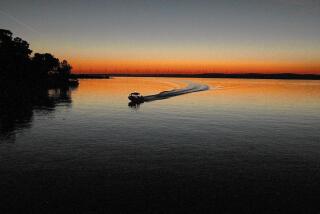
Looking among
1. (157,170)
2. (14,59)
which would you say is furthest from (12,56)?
(157,170)

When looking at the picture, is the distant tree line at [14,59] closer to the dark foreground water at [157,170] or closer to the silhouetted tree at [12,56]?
the silhouetted tree at [12,56]

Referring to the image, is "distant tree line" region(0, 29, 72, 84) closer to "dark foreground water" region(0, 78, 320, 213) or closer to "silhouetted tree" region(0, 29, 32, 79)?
"silhouetted tree" region(0, 29, 32, 79)

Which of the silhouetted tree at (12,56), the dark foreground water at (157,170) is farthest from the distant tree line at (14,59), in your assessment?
the dark foreground water at (157,170)

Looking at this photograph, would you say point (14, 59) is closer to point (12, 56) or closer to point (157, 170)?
point (12, 56)

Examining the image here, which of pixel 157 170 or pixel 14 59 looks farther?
pixel 14 59

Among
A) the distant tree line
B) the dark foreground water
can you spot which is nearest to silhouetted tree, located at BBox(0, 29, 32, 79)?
the distant tree line

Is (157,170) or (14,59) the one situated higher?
(14,59)

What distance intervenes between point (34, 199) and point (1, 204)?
2.00 m

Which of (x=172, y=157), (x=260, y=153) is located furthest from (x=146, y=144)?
(x=260, y=153)

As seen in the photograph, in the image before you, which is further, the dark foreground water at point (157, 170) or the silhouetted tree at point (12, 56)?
the silhouetted tree at point (12, 56)

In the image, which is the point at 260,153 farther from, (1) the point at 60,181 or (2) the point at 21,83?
(2) the point at 21,83

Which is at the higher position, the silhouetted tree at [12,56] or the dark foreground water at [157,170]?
the silhouetted tree at [12,56]

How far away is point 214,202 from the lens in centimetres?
2006

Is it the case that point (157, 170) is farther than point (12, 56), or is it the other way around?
point (12, 56)
